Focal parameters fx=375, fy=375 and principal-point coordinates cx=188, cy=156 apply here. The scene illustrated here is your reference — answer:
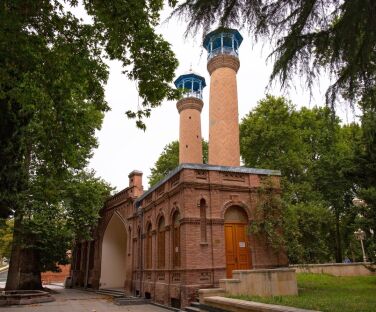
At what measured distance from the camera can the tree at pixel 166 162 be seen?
37.8 metres

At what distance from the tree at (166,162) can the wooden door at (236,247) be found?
22.0 m

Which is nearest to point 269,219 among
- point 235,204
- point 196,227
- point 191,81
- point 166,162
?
point 235,204

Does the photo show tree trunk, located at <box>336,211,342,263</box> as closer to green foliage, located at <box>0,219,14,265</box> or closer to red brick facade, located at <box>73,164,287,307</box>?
red brick facade, located at <box>73,164,287,307</box>

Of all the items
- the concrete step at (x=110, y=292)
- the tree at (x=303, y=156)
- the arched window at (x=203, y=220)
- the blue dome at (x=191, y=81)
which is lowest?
the concrete step at (x=110, y=292)

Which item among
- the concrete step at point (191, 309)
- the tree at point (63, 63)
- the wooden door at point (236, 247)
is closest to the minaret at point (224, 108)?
the wooden door at point (236, 247)

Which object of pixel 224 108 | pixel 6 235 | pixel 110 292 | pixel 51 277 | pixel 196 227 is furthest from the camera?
pixel 51 277

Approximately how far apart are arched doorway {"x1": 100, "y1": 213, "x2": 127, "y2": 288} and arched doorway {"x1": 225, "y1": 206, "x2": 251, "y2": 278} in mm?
13711

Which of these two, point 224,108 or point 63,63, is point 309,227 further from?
point 63,63

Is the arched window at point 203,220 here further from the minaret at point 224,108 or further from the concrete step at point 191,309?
the minaret at point 224,108

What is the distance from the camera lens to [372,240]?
1436 centimetres

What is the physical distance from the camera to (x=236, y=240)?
1545 cm

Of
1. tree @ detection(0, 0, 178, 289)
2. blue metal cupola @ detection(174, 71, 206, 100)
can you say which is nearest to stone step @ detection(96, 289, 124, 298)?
tree @ detection(0, 0, 178, 289)

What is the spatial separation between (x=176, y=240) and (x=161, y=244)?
2057 mm

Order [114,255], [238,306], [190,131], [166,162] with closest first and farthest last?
[238,306]
[114,255]
[190,131]
[166,162]
